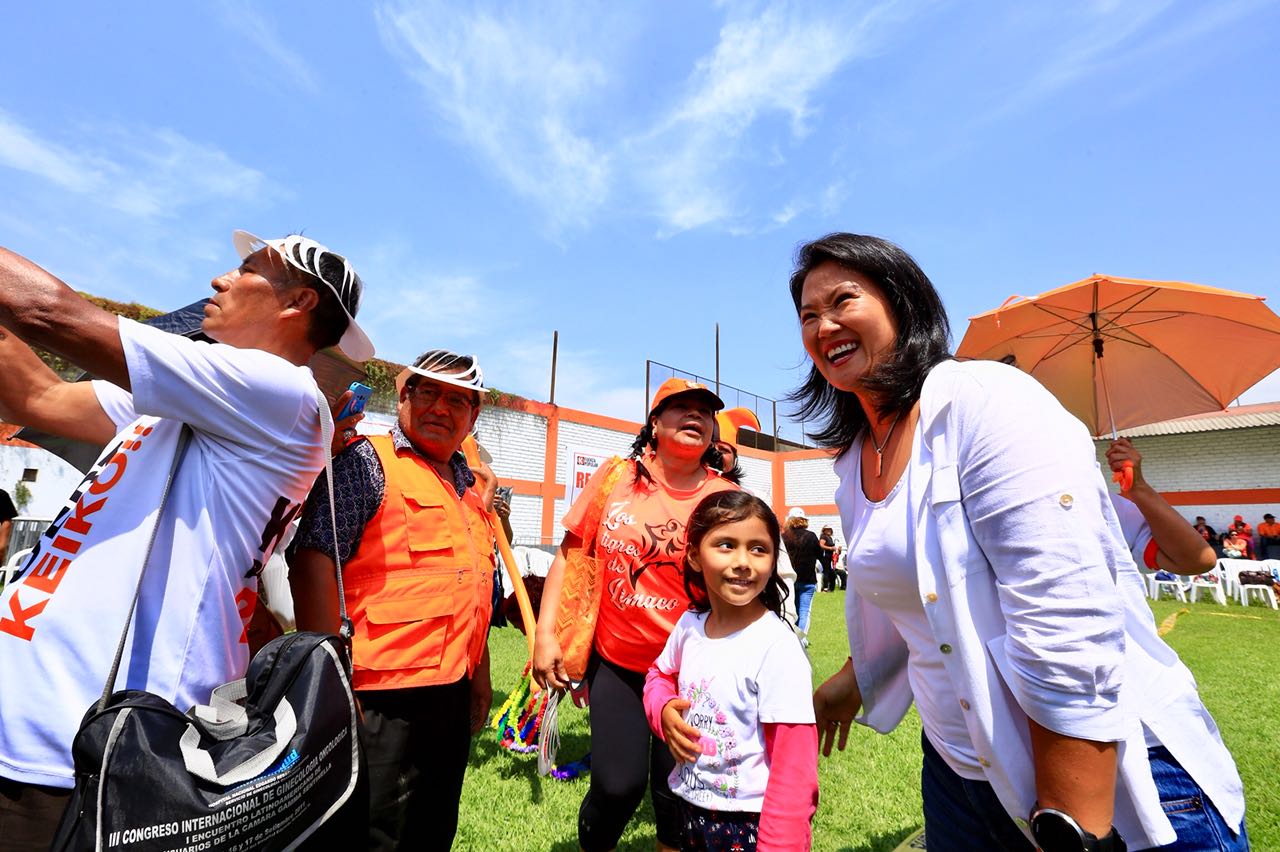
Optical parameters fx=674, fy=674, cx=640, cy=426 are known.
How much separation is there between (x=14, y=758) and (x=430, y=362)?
1637mm

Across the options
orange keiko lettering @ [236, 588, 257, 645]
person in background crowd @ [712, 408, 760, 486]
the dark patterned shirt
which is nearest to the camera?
orange keiko lettering @ [236, 588, 257, 645]

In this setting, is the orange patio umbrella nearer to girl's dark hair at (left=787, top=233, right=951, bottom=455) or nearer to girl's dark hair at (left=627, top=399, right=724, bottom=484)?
girl's dark hair at (left=627, top=399, right=724, bottom=484)

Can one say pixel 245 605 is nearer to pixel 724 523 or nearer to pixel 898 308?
pixel 724 523

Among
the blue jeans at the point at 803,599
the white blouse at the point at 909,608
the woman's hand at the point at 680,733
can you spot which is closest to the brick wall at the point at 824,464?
the blue jeans at the point at 803,599

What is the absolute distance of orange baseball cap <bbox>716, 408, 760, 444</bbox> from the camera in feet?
12.0

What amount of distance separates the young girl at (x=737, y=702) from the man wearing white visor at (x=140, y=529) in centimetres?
137

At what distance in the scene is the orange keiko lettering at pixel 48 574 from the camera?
1256 millimetres

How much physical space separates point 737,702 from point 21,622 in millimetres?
1786

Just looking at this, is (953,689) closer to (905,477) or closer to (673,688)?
(905,477)

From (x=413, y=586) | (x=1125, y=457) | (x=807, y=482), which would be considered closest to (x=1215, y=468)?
(x=807, y=482)

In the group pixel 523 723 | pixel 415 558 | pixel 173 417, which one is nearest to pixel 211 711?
pixel 173 417

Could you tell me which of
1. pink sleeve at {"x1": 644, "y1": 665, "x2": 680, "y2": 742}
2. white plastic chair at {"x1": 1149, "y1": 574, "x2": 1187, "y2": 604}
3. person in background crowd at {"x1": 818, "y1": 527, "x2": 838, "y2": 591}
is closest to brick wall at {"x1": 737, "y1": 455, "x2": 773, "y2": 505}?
person in background crowd at {"x1": 818, "y1": 527, "x2": 838, "y2": 591}

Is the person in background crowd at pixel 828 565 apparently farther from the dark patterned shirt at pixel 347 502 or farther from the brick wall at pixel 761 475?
the dark patterned shirt at pixel 347 502

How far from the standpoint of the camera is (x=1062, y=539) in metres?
1.12
